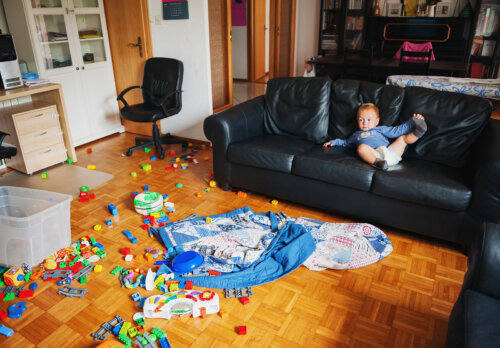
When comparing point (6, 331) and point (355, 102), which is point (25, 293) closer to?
point (6, 331)

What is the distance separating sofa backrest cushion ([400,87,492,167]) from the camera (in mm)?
2494

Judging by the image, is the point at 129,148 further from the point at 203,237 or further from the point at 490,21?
the point at 490,21

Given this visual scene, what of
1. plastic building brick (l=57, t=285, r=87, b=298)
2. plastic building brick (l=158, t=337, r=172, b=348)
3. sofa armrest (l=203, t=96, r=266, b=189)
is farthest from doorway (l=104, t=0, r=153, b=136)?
plastic building brick (l=158, t=337, r=172, b=348)

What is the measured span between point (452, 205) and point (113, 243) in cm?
210

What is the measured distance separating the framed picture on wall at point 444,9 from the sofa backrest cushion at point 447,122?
11.8 feet

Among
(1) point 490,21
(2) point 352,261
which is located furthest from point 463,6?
(2) point 352,261

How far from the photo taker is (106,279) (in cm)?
211

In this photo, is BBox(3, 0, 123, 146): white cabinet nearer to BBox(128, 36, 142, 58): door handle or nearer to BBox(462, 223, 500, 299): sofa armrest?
BBox(128, 36, 142, 58): door handle

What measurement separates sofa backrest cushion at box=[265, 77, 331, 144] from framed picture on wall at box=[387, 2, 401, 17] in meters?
3.52

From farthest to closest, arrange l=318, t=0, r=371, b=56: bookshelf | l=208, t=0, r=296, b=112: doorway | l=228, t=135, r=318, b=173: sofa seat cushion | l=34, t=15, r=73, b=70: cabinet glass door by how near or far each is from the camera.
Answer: l=208, t=0, r=296, b=112: doorway < l=318, t=0, r=371, b=56: bookshelf < l=34, t=15, r=73, b=70: cabinet glass door < l=228, t=135, r=318, b=173: sofa seat cushion

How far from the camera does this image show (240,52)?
726 centimetres

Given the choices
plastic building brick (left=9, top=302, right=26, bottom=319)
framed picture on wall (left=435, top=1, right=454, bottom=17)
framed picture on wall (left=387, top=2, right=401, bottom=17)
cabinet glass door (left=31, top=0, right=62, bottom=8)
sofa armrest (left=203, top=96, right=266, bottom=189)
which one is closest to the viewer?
plastic building brick (left=9, top=302, right=26, bottom=319)

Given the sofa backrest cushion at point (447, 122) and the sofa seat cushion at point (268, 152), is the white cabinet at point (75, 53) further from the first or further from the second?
the sofa backrest cushion at point (447, 122)

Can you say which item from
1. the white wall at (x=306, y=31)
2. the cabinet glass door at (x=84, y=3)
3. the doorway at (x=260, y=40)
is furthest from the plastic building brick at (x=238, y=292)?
the white wall at (x=306, y=31)
